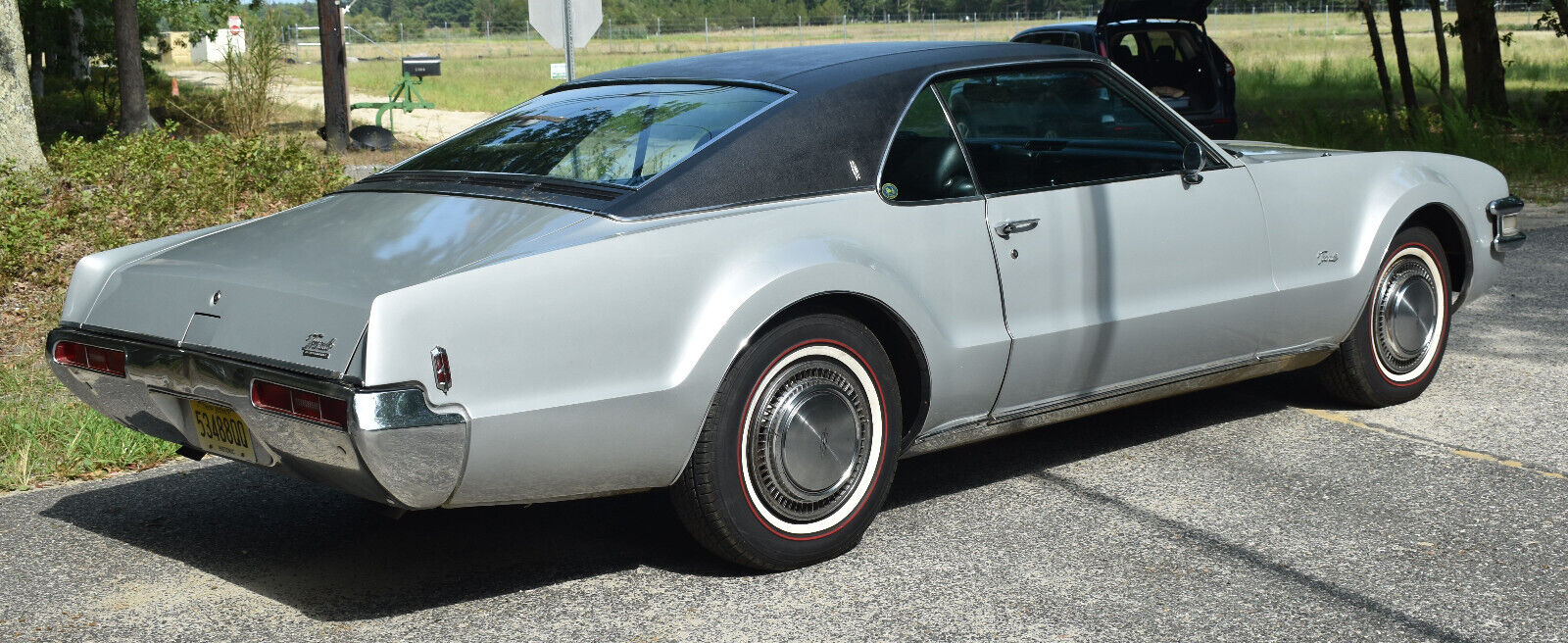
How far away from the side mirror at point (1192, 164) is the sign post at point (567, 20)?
556cm

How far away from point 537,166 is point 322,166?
22.8ft

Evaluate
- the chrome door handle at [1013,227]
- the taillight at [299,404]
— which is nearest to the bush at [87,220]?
the taillight at [299,404]

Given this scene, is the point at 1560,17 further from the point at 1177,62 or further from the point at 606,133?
the point at 606,133

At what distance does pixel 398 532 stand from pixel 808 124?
1.67m

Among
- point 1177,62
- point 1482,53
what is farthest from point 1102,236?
point 1482,53

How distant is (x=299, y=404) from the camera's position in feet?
10.8

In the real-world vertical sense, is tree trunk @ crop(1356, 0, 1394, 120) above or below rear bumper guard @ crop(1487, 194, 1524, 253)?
above

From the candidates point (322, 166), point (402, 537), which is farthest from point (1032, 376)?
point (322, 166)

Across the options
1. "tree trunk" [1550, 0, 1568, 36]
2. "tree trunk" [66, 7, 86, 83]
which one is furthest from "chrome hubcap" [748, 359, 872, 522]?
"tree trunk" [66, 7, 86, 83]

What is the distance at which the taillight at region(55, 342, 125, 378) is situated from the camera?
3746 millimetres

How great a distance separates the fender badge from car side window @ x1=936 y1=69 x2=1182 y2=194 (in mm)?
1948

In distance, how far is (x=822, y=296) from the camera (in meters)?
3.86

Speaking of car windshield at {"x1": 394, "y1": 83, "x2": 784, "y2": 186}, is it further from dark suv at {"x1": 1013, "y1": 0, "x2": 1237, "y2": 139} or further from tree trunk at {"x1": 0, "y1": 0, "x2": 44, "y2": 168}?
dark suv at {"x1": 1013, "y1": 0, "x2": 1237, "y2": 139}

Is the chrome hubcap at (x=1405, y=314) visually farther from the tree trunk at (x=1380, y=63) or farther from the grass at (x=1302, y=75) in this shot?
the tree trunk at (x=1380, y=63)
